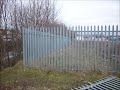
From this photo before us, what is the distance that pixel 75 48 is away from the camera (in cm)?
1027

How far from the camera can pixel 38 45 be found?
11.3m

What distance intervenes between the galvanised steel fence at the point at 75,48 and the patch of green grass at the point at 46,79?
0.53 metres

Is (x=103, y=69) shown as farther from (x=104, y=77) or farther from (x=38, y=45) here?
(x=38, y=45)

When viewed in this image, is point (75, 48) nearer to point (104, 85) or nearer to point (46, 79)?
point (46, 79)

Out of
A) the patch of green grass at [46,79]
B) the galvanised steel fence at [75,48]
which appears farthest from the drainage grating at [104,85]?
the galvanised steel fence at [75,48]

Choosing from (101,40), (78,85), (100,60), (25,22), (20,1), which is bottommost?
(78,85)

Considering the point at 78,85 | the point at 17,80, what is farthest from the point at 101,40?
the point at 17,80

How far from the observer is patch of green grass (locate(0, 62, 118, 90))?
7.99m

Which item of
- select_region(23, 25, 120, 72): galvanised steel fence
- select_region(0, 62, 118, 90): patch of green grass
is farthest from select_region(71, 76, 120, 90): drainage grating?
select_region(23, 25, 120, 72): galvanised steel fence

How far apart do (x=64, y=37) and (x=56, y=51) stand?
0.87m

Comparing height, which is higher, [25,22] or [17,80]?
[25,22]

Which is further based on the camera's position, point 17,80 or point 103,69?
point 103,69

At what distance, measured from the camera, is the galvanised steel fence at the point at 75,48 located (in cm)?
973

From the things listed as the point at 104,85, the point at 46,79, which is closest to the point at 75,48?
the point at 46,79
